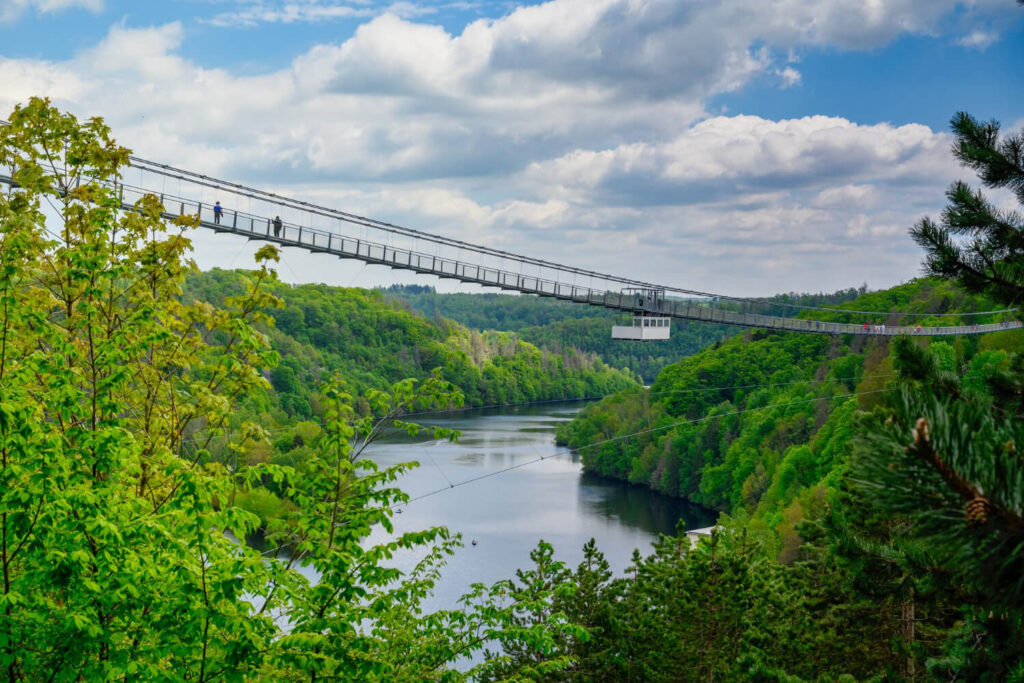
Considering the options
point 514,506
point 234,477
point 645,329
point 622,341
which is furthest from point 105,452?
point 622,341

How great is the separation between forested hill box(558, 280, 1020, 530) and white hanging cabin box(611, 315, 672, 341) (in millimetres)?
15234

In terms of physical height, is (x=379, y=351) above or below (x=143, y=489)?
below

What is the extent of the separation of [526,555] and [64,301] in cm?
3296

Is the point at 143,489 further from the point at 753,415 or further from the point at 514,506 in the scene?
the point at 753,415

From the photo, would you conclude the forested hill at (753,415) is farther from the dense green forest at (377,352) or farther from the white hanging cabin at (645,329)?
the white hanging cabin at (645,329)

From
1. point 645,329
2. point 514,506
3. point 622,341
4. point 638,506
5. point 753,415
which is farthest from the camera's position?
point 622,341

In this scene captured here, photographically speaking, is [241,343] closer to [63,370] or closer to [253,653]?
[63,370]

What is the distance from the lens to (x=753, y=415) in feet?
207

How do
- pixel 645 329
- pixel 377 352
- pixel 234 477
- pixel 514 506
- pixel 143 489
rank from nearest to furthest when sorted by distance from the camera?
pixel 234 477, pixel 143 489, pixel 645 329, pixel 514 506, pixel 377 352

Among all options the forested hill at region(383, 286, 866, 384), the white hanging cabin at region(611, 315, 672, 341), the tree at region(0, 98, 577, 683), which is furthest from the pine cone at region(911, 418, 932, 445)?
the forested hill at region(383, 286, 866, 384)

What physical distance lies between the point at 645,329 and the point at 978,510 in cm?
3154

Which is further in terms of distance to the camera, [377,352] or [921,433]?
[377,352]

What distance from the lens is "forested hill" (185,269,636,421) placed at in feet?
243

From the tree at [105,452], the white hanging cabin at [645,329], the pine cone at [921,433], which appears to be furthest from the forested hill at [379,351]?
the pine cone at [921,433]
